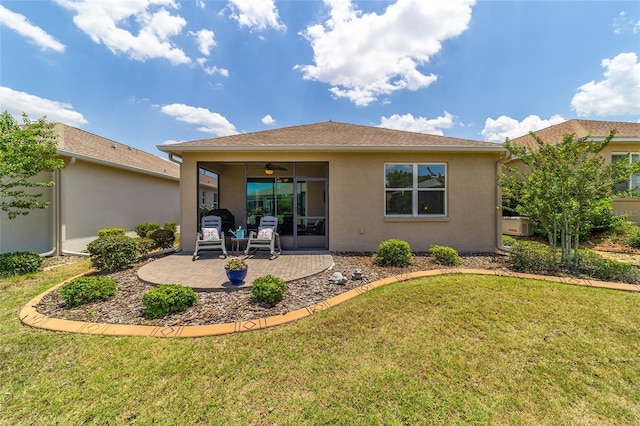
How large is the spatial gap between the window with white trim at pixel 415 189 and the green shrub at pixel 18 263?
9.64 metres

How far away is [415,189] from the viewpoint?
7.84m

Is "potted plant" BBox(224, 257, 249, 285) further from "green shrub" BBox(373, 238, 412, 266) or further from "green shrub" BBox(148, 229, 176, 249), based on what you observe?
"green shrub" BBox(148, 229, 176, 249)

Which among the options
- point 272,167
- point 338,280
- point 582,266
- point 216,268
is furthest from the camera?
point 272,167

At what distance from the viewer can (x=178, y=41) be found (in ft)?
28.9

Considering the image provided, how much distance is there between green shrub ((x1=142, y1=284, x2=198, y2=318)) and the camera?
358cm

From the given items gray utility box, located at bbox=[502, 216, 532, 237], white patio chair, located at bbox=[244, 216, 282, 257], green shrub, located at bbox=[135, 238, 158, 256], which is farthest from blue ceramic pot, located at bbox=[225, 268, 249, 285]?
gray utility box, located at bbox=[502, 216, 532, 237]

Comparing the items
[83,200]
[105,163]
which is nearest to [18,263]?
[83,200]

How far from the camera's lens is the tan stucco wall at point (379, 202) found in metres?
7.67

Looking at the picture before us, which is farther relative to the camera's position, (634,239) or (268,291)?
(634,239)

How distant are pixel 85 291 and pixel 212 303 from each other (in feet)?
6.85

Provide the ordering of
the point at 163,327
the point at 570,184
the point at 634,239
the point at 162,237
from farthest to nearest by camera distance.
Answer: the point at 162,237, the point at 634,239, the point at 570,184, the point at 163,327

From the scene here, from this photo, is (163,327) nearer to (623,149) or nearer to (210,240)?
(210,240)

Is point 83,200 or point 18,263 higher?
point 83,200

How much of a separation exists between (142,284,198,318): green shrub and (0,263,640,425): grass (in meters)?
0.59
